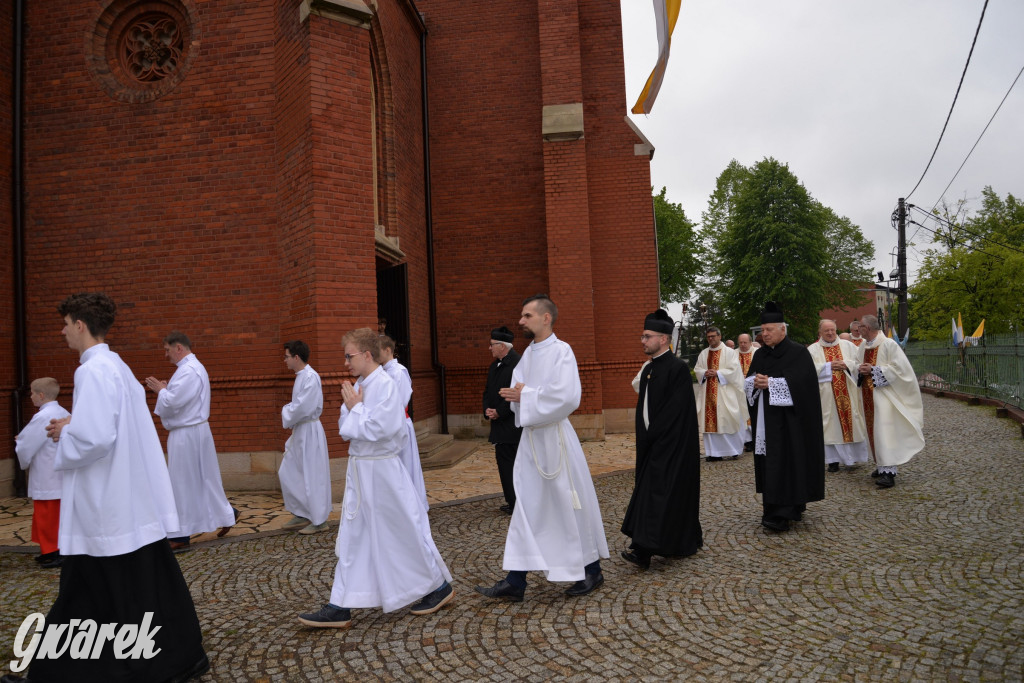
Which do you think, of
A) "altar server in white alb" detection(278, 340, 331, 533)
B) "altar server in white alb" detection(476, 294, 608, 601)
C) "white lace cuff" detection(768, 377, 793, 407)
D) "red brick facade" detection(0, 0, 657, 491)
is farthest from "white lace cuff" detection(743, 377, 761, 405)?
"red brick facade" detection(0, 0, 657, 491)

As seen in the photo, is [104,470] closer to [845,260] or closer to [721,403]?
[721,403]

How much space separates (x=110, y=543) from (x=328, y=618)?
1.34 meters

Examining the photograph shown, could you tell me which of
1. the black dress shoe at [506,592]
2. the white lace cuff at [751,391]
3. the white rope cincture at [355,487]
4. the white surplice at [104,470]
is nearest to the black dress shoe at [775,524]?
the white lace cuff at [751,391]

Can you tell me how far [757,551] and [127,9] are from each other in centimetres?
1083

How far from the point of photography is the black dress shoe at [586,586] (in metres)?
4.58

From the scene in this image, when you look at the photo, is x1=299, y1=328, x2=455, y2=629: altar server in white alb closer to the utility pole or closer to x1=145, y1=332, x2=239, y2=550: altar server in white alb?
x1=145, y1=332, x2=239, y2=550: altar server in white alb

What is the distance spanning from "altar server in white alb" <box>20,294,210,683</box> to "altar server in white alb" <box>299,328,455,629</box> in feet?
2.83

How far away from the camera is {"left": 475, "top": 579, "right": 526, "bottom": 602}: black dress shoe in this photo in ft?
14.8

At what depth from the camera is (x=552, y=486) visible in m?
4.64

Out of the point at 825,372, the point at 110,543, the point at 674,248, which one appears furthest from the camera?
the point at 674,248

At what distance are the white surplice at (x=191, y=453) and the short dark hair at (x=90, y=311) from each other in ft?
9.29

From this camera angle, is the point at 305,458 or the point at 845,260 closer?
the point at 305,458

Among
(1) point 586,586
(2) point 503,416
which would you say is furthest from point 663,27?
(1) point 586,586

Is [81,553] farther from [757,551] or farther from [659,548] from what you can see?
[757,551]
